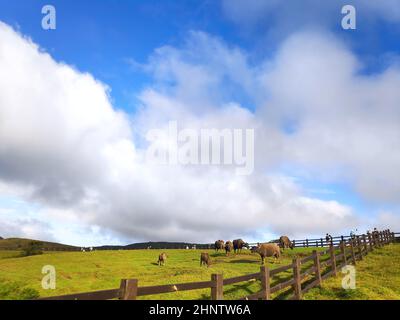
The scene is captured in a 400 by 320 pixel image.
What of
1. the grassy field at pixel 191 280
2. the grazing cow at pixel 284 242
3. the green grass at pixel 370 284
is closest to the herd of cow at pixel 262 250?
the grazing cow at pixel 284 242

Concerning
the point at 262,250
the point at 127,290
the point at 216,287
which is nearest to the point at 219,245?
the point at 262,250

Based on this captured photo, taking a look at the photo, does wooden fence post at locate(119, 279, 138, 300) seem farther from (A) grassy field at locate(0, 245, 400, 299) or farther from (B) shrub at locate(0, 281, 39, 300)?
(B) shrub at locate(0, 281, 39, 300)

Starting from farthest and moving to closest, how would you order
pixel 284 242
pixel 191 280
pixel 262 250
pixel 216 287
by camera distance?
pixel 284 242 → pixel 262 250 → pixel 191 280 → pixel 216 287

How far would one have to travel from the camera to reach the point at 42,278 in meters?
26.7

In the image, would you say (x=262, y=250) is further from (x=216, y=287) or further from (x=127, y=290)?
(x=127, y=290)

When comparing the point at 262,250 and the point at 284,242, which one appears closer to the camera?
the point at 262,250

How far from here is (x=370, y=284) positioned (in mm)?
17109

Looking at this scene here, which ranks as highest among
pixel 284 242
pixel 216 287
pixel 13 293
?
pixel 284 242

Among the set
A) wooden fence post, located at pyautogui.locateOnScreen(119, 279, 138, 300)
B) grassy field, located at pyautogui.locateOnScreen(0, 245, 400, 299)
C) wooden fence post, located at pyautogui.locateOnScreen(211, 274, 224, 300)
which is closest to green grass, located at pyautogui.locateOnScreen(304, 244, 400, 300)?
grassy field, located at pyautogui.locateOnScreen(0, 245, 400, 299)
